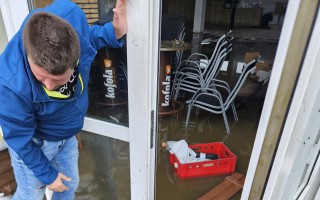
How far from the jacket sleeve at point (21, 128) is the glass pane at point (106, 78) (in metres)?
0.43

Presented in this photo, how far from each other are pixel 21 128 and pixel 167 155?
1.80 m

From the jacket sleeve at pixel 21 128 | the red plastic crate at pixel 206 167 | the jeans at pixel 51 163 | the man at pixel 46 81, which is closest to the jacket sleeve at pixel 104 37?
the man at pixel 46 81

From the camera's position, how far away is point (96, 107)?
1.41m

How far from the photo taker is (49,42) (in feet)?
2.43

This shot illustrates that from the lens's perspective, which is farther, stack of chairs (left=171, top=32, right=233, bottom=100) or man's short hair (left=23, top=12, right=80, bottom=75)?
stack of chairs (left=171, top=32, right=233, bottom=100)

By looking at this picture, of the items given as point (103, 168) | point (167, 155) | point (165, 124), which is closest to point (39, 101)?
point (103, 168)

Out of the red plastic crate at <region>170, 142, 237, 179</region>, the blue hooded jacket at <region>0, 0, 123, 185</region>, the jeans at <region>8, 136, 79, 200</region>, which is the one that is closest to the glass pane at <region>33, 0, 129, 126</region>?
the blue hooded jacket at <region>0, 0, 123, 185</region>

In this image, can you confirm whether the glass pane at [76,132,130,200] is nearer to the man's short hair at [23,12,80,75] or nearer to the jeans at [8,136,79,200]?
the jeans at [8,136,79,200]

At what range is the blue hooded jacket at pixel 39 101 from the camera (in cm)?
88

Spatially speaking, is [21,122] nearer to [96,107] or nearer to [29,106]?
[29,106]

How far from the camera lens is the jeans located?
3.94 feet

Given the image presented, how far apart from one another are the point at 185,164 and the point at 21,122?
4.99 feet

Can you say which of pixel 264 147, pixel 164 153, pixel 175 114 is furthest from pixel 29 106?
pixel 175 114

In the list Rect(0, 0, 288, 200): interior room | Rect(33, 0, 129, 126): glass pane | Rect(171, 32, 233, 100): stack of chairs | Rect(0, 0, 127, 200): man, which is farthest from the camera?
Rect(171, 32, 233, 100): stack of chairs
